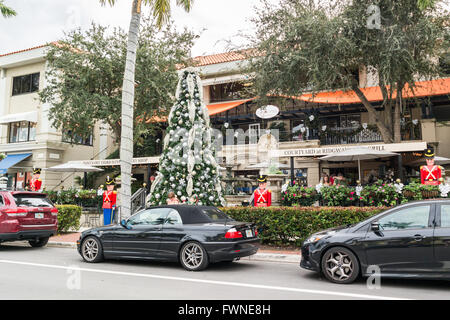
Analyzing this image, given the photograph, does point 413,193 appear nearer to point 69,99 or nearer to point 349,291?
point 349,291

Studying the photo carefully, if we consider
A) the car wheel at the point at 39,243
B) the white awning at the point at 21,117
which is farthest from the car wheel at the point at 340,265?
the white awning at the point at 21,117

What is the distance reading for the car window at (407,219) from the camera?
6.13 meters

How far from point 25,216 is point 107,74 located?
13.8 metres

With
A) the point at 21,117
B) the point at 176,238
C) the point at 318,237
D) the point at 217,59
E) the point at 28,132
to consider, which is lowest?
the point at 176,238

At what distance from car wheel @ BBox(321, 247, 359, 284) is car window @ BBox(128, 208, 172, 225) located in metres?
3.47

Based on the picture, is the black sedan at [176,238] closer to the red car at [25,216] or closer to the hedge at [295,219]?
the hedge at [295,219]

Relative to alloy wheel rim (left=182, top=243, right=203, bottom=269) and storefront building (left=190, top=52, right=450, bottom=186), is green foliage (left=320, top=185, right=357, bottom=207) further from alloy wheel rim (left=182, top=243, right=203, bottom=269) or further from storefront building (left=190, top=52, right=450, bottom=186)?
storefront building (left=190, top=52, right=450, bottom=186)

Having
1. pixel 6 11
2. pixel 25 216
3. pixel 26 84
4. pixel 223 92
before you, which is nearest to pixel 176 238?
pixel 25 216

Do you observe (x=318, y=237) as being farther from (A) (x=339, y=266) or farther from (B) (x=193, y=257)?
(B) (x=193, y=257)

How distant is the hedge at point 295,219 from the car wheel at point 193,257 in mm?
3153

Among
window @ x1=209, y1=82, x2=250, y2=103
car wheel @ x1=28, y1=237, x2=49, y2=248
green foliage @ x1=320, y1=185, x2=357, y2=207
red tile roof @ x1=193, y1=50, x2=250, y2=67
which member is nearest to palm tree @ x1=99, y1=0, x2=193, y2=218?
car wheel @ x1=28, y1=237, x2=49, y2=248

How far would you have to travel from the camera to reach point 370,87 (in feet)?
75.6

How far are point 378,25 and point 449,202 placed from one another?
11.0m

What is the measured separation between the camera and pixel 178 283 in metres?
6.30
